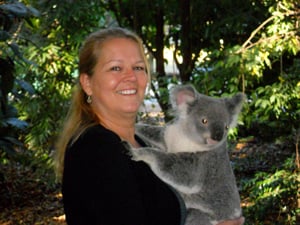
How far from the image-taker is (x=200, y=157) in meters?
2.01

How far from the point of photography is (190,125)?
209 cm

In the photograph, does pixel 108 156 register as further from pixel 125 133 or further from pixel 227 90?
pixel 227 90

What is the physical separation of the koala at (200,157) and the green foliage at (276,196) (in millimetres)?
1770

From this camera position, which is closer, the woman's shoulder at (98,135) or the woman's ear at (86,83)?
the woman's shoulder at (98,135)

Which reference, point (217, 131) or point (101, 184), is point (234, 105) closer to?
point (217, 131)

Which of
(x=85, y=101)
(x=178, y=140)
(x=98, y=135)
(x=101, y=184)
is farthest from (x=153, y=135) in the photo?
(x=101, y=184)

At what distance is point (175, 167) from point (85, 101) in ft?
1.35

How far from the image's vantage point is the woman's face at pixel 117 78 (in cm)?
176

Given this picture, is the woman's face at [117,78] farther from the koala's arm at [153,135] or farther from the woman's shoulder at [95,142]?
the koala's arm at [153,135]

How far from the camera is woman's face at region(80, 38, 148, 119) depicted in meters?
1.76

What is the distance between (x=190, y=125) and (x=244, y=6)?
289 centimetres

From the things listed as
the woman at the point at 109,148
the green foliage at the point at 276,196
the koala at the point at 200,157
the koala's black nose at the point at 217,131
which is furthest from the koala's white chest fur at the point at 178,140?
the green foliage at the point at 276,196

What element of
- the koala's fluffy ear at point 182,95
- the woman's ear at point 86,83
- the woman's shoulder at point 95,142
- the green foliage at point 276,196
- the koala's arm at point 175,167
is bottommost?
the green foliage at point 276,196

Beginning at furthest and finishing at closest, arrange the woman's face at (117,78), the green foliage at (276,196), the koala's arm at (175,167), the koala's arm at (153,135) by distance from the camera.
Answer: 1. the green foliage at (276,196)
2. the koala's arm at (153,135)
3. the koala's arm at (175,167)
4. the woman's face at (117,78)
